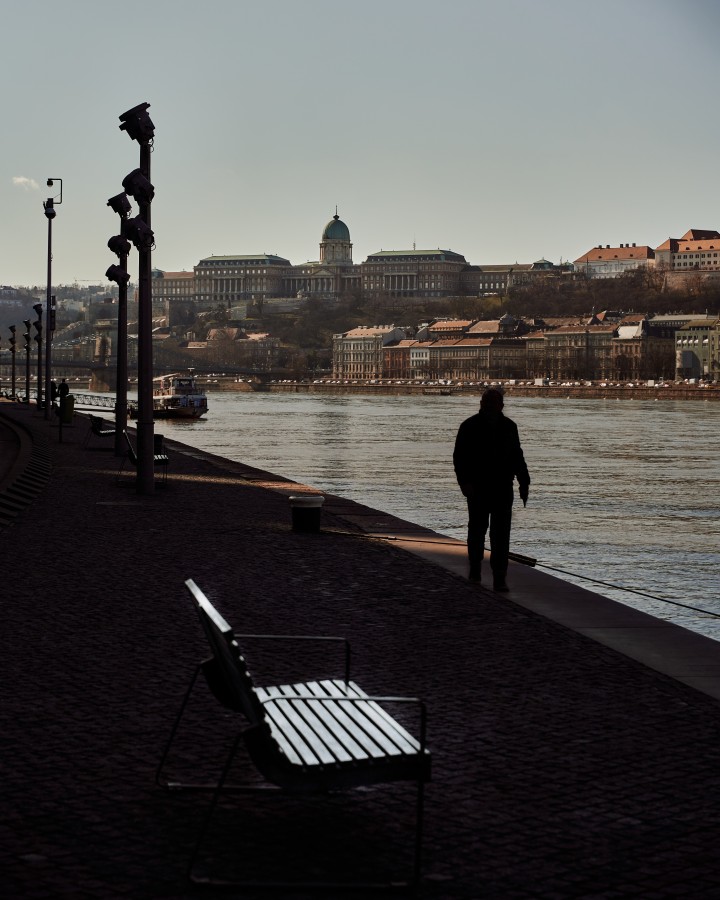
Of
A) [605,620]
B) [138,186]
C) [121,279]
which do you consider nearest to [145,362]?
[138,186]

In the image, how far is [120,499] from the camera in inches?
805

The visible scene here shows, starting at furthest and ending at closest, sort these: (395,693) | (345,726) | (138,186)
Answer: (138,186), (395,693), (345,726)

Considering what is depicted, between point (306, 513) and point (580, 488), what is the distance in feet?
51.3

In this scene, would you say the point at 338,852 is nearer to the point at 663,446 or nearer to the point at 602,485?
the point at 602,485

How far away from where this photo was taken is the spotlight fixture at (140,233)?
20.1m

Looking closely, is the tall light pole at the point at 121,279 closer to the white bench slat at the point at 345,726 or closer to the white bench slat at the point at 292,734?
the white bench slat at the point at 345,726

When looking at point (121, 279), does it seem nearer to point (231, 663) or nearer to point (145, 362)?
point (145, 362)

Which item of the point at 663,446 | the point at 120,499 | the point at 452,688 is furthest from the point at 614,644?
the point at 663,446

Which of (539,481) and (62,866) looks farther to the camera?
(539,481)

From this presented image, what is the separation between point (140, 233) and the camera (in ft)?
66.1

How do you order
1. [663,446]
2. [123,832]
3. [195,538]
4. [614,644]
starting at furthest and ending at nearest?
[663,446] < [195,538] < [614,644] < [123,832]

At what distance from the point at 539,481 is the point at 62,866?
29.0 meters

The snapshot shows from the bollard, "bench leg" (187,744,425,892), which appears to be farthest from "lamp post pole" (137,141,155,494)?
"bench leg" (187,744,425,892)

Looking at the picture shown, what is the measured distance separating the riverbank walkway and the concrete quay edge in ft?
0.13
